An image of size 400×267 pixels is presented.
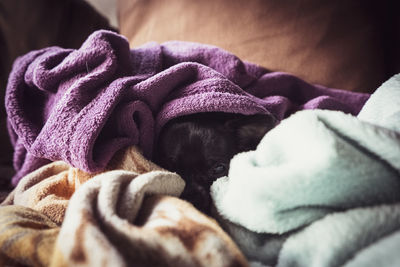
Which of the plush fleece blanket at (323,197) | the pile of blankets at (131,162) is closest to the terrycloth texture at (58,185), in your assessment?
the pile of blankets at (131,162)

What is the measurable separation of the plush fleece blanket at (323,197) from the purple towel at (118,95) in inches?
9.2

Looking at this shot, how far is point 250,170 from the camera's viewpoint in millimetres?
439

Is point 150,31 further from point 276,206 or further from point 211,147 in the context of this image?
point 276,206

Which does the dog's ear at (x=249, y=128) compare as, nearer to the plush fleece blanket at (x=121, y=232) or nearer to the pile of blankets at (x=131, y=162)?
the pile of blankets at (x=131, y=162)

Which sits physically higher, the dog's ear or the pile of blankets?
the pile of blankets

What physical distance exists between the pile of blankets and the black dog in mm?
96

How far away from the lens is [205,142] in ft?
2.83

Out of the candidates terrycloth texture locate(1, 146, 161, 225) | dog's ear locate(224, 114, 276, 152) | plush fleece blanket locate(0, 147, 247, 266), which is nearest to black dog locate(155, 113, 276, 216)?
dog's ear locate(224, 114, 276, 152)

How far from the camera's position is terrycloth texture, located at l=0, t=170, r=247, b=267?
1.08 ft

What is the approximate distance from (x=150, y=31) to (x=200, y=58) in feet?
1.19

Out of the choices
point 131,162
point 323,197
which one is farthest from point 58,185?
point 323,197

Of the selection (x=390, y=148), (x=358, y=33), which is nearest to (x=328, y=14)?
(x=358, y=33)

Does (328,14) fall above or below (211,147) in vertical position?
above

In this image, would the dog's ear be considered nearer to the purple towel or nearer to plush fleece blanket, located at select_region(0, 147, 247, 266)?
the purple towel
